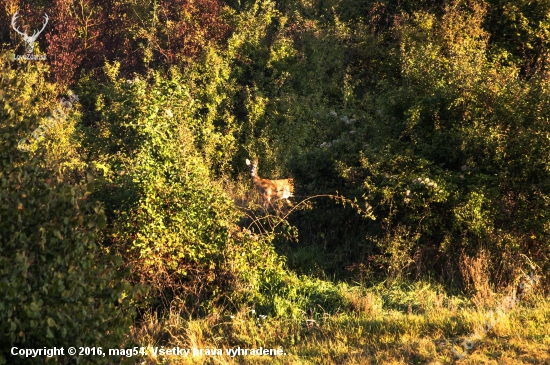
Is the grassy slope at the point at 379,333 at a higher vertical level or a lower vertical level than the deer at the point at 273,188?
lower

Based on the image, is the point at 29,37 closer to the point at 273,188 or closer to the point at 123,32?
the point at 123,32

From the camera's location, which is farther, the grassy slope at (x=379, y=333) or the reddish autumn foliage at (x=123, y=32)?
the reddish autumn foliage at (x=123, y=32)

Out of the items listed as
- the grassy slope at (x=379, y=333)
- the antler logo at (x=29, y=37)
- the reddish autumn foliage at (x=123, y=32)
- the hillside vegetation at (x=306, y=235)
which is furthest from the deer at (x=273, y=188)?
the antler logo at (x=29, y=37)

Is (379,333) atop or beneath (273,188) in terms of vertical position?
beneath

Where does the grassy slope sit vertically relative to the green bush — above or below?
below

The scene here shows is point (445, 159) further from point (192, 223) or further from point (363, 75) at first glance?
point (363, 75)

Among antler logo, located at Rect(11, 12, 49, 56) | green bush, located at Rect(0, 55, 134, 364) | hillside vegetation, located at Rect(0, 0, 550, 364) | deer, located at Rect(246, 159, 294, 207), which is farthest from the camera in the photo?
antler logo, located at Rect(11, 12, 49, 56)
